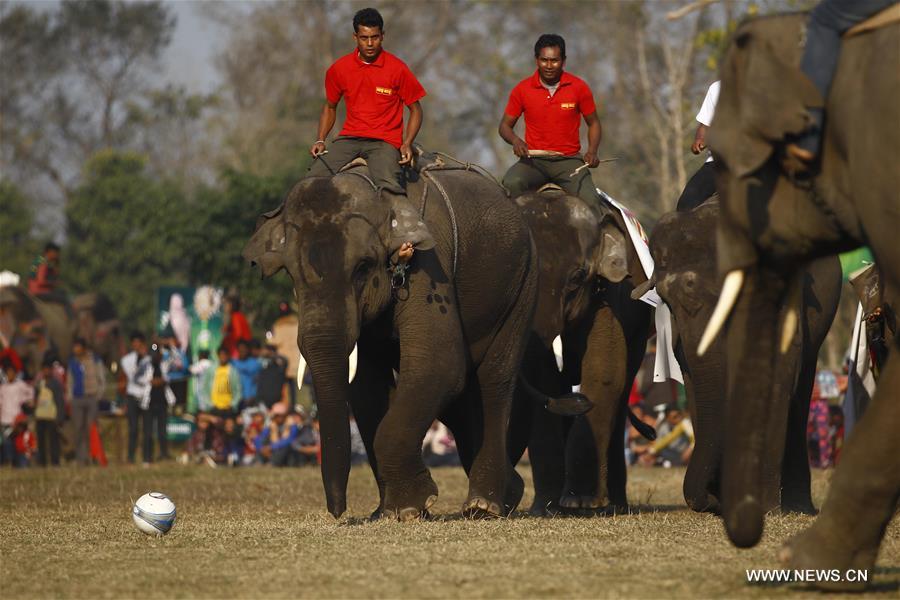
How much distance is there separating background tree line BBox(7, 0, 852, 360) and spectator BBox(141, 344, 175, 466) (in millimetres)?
8822

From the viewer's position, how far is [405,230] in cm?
1071

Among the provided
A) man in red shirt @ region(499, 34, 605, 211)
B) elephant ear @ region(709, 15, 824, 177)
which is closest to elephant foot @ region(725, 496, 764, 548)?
elephant ear @ region(709, 15, 824, 177)

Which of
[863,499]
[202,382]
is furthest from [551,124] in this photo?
[202,382]

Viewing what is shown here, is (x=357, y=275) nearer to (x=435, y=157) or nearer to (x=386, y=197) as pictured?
(x=386, y=197)

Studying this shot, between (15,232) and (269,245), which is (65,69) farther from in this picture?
(269,245)

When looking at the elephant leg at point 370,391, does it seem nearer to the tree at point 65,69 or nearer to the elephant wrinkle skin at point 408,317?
the elephant wrinkle skin at point 408,317

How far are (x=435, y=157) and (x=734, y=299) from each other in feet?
17.4

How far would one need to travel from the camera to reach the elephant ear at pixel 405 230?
10.7m

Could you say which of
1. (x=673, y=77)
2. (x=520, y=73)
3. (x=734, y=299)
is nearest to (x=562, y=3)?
(x=520, y=73)

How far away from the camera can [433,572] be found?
7375 mm

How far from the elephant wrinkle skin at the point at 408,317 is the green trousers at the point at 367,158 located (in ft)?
0.47

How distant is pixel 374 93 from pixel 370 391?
2051 mm

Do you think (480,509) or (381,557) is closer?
(381,557)

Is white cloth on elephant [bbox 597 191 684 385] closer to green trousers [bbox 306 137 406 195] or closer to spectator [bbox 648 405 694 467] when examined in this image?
green trousers [bbox 306 137 406 195]
